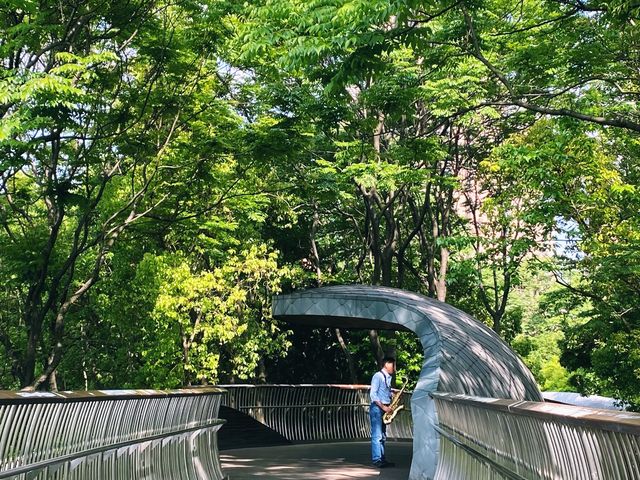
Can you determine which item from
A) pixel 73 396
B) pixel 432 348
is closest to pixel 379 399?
pixel 432 348

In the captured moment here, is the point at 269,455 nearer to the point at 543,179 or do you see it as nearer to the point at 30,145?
the point at 30,145

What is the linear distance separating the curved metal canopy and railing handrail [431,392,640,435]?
4.85 m

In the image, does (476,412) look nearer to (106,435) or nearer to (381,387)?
(106,435)

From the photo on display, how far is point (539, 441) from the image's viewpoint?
4.91 m

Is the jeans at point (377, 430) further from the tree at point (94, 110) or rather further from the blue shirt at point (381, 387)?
the tree at point (94, 110)

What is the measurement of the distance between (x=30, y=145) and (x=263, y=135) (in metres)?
5.40

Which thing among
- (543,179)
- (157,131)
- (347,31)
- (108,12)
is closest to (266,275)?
(157,131)

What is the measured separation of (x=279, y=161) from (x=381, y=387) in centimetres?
738

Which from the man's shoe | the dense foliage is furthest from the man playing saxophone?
the dense foliage

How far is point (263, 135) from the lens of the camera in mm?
17672

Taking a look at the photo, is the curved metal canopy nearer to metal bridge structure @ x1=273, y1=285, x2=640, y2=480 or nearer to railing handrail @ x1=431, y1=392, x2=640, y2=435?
metal bridge structure @ x1=273, y1=285, x2=640, y2=480

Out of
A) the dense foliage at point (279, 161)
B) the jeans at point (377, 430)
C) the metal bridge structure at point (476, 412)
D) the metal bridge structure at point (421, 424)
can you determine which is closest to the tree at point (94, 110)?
the dense foliage at point (279, 161)

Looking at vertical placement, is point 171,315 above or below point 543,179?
below

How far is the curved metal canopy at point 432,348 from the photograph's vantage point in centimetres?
1066
